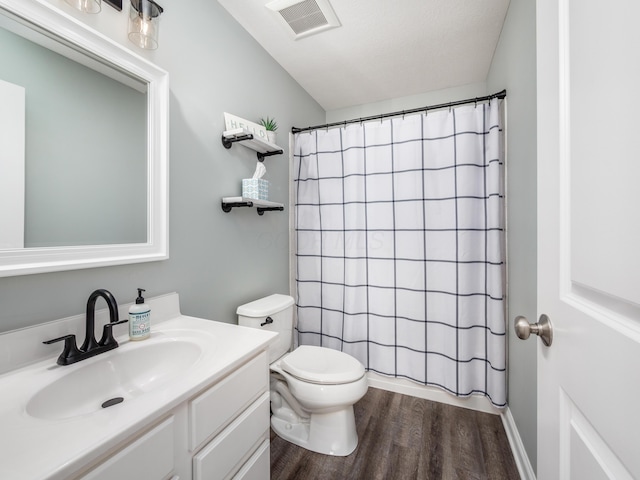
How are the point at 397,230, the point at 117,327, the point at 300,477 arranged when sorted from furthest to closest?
the point at 397,230 < the point at 300,477 < the point at 117,327

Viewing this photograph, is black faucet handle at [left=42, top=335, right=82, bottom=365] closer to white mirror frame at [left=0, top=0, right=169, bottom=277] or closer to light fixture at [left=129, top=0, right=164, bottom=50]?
white mirror frame at [left=0, top=0, right=169, bottom=277]

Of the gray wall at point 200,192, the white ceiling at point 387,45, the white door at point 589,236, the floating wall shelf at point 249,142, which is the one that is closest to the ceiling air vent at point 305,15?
the white ceiling at point 387,45

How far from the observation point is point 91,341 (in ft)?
2.92

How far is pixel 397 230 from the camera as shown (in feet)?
6.29

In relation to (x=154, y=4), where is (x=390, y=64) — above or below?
above

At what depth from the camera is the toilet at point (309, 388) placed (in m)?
1.36

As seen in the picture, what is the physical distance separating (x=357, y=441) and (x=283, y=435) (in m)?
0.41

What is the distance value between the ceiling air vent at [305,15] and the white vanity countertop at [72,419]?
1692 mm

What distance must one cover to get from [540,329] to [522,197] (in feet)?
3.24

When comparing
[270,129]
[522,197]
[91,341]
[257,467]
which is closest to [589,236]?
[522,197]

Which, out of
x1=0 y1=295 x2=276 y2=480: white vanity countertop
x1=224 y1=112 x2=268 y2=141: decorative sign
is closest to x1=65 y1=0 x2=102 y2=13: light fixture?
x1=224 y1=112 x2=268 y2=141: decorative sign

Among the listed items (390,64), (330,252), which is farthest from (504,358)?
(390,64)

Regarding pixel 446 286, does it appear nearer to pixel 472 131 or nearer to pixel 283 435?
pixel 472 131

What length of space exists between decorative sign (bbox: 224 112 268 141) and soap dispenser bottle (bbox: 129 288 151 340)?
1024 millimetres
